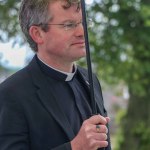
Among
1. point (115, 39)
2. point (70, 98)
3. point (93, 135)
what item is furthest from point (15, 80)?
point (115, 39)

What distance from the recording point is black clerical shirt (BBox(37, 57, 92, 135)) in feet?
6.85

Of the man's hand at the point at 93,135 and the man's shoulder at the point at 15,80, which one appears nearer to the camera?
the man's hand at the point at 93,135

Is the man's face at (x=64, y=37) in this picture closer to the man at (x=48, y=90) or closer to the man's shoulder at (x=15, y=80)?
the man at (x=48, y=90)

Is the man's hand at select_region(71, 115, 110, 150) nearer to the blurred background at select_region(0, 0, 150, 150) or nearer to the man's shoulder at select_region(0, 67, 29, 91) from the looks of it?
the man's shoulder at select_region(0, 67, 29, 91)

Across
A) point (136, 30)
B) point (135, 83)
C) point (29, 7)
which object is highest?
point (29, 7)

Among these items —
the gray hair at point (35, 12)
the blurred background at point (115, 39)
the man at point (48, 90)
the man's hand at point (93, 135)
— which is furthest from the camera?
the blurred background at point (115, 39)

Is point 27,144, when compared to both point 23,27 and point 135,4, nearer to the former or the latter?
point 23,27

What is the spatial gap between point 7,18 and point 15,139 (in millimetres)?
3866

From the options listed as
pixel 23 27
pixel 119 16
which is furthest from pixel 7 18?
pixel 23 27

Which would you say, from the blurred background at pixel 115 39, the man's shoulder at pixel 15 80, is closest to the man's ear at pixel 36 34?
→ the man's shoulder at pixel 15 80

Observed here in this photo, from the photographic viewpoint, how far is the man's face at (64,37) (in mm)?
2027

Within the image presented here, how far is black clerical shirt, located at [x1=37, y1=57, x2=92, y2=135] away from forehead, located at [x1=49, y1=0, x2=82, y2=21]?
0.71 feet

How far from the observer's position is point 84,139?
Answer: 1800 millimetres

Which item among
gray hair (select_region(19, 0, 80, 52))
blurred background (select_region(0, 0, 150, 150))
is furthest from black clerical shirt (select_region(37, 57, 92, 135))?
blurred background (select_region(0, 0, 150, 150))
